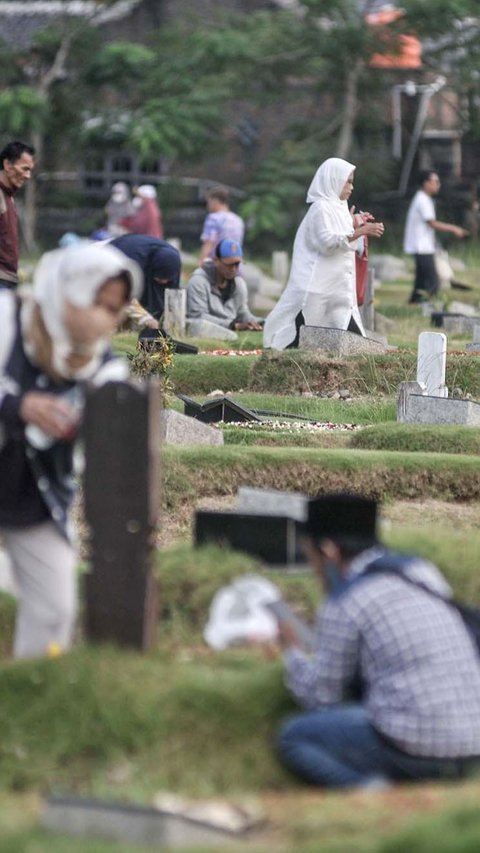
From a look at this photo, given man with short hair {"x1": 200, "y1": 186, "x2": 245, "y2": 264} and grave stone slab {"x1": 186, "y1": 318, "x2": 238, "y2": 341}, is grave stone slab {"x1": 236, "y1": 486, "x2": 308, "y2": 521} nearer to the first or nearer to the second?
grave stone slab {"x1": 186, "y1": 318, "x2": 238, "y2": 341}

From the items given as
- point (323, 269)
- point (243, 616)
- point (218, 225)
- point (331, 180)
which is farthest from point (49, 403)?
point (218, 225)

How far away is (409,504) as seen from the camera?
1130cm

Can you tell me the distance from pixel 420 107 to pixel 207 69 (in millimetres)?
4479

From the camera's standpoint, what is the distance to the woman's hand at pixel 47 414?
21.4ft

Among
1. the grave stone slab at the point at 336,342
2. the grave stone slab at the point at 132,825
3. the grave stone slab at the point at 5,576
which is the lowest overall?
the grave stone slab at the point at 132,825

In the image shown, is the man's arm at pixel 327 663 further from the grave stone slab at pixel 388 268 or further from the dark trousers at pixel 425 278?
the grave stone slab at pixel 388 268

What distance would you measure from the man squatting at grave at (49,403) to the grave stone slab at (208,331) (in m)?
12.0

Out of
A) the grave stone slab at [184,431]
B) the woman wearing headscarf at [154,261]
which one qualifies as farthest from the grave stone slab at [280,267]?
the grave stone slab at [184,431]

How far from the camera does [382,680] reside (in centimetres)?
613

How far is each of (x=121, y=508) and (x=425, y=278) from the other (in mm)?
18391

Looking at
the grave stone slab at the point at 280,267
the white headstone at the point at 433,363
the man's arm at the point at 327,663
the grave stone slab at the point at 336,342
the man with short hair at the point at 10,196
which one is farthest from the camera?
the grave stone slab at the point at 280,267

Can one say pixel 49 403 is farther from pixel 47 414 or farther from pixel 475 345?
pixel 475 345

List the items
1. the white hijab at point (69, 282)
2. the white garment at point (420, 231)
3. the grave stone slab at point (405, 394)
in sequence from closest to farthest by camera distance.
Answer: the white hijab at point (69, 282) → the grave stone slab at point (405, 394) → the white garment at point (420, 231)

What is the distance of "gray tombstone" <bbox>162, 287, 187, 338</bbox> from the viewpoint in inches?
739
